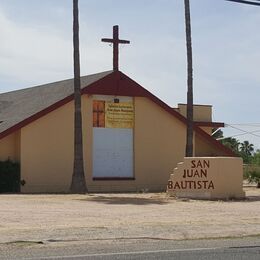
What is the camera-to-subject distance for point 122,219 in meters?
19.4

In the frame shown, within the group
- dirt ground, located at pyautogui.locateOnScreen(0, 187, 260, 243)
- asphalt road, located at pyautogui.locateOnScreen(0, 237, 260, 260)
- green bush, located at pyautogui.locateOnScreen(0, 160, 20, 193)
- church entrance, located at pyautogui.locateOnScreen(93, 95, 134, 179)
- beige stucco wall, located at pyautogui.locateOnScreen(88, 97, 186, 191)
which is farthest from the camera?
beige stucco wall, located at pyautogui.locateOnScreen(88, 97, 186, 191)

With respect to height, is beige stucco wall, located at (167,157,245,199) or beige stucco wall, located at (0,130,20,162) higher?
beige stucco wall, located at (0,130,20,162)

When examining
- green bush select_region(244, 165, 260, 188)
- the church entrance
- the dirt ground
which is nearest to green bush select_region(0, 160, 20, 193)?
the church entrance

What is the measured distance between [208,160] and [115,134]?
9.41 metres

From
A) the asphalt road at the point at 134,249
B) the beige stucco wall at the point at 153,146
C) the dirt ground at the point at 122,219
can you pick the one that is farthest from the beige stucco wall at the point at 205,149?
the asphalt road at the point at 134,249

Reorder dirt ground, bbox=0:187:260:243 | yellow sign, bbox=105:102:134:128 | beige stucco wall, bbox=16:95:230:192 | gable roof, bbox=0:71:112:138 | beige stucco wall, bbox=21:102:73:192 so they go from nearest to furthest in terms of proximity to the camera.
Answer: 1. dirt ground, bbox=0:187:260:243
2. beige stucco wall, bbox=21:102:73:192
3. beige stucco wall, bbox=16:95:230:192
4. gable roof, bbox=0:71:112:138
5. yellow sign, bbox=105:102:134:128

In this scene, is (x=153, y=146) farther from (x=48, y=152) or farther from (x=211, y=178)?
(x=211, y=178)

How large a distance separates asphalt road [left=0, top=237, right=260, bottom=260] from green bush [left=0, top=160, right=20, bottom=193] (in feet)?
62.8

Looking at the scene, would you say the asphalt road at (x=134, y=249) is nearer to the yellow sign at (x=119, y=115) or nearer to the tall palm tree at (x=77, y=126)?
the tall palm tree at (x=77, y=126)

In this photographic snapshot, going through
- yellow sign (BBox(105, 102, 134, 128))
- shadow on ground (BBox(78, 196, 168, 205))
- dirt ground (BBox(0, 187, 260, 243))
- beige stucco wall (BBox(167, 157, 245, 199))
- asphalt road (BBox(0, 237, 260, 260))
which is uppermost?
yellow sign (BBox(105, 102, 134, 128))

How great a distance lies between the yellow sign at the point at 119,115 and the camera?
36656mm

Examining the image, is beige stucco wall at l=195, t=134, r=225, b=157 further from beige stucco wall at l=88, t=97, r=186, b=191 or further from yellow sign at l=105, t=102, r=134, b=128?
yellow sign at l=105, t=102, r=134, b=128

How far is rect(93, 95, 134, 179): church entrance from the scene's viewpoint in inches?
1420

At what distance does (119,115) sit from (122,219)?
58.3 ft
